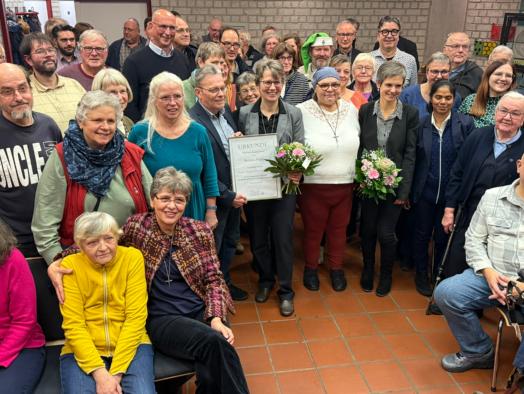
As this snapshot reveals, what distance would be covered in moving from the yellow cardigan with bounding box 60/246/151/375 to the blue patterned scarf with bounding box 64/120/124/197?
0.36m

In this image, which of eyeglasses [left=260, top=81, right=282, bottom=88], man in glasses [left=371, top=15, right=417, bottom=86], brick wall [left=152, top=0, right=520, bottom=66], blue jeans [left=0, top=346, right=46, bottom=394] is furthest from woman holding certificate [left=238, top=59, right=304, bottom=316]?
brick wall [left=152, top=0, right=520, bottom=66]

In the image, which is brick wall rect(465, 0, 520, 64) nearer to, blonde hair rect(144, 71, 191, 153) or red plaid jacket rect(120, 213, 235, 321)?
blonde hair rect(144, 71, 191, 153)

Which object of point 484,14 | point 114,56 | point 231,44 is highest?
point 484,14

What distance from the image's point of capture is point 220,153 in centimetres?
327

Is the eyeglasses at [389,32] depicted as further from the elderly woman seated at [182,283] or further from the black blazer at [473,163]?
the elderly woman seated at [182,283]

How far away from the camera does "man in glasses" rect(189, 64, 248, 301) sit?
121 inches

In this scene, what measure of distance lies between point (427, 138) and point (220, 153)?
1.64 meters

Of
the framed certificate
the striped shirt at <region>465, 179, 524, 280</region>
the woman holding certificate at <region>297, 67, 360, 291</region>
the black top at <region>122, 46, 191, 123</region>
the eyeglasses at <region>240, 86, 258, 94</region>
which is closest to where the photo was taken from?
the striped shirt at <region>465, 179, 524, 280</region>

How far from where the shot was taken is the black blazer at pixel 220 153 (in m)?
3.18

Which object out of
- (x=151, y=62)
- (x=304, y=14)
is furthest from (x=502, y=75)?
(x=304, y=14)

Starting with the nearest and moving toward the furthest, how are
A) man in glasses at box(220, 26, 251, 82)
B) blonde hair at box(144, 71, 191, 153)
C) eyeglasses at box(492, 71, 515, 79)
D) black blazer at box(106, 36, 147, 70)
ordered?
blonde hair at box(144, 71, 191, 153)
eyeglasses at box(492, 71, 515, 79)
man in glasses at box(220, 26, 251, 82)
black blazer at box(106, 36, 147, 70)

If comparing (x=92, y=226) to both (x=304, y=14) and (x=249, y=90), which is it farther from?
(x=304, y=14)

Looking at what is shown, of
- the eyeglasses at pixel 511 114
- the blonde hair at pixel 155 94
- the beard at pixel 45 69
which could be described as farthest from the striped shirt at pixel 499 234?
the beard at pixel 45 69

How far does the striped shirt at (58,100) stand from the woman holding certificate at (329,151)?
5.55 feet
